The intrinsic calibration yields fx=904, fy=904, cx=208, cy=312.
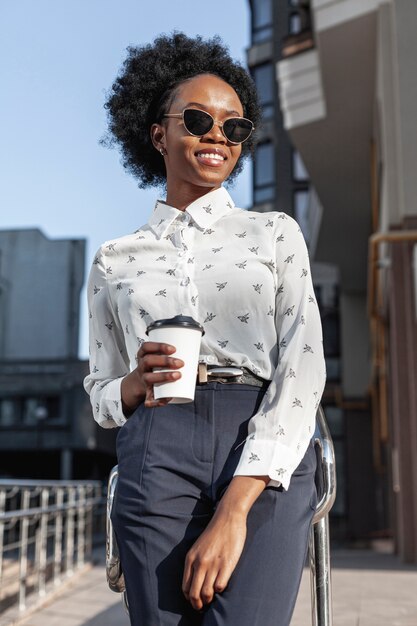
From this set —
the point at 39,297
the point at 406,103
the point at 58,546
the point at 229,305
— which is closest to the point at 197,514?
the point at 229,305

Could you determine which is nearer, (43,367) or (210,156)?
(210,156)

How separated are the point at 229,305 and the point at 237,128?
12.9 inches

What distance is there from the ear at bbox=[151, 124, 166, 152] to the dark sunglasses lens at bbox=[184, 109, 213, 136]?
0.15 metres

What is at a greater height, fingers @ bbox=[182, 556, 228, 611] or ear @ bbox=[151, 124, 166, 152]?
ear @ bbox=[151, 124, 166, 152]

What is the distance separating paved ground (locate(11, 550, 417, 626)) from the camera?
4.39 m

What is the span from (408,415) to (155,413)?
24.0 ft

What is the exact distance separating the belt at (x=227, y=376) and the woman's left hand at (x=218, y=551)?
18 cm

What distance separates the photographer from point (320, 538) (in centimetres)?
154

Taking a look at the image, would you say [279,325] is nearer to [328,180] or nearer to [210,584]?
[210,584]

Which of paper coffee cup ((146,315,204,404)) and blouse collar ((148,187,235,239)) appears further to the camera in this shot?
blouse collar ((148,187,235,239))

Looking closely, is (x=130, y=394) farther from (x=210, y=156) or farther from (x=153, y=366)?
(x=210, y=156)

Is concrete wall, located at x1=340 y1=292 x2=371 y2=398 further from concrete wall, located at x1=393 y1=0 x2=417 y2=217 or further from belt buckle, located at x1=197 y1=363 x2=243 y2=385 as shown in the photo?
belt buckle, located at x1=197 y1=363 x2=243 y2=385

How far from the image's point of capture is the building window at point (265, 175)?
2170 centimetres

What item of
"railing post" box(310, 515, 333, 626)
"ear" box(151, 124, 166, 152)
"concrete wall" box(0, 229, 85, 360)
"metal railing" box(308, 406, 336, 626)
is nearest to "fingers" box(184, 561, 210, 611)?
"metal railing" box(308, 406, 336, 626)
